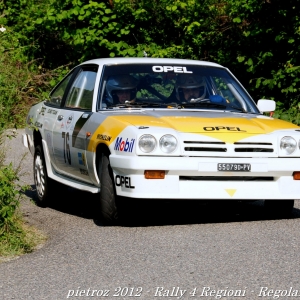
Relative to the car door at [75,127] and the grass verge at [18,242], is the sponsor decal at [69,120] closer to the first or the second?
the car door at [75,127]

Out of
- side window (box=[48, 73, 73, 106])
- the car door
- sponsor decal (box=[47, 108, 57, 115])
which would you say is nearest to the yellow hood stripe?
the car door

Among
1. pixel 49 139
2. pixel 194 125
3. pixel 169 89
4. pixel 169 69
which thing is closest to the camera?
pixel 194 125

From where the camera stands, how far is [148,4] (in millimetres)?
22562

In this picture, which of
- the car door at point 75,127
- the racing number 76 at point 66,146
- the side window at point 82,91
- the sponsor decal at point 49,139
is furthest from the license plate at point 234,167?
the sponsor decal at point 49,139

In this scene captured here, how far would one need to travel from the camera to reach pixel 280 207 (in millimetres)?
9742

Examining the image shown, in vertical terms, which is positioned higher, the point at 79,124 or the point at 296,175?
the point at 79,124

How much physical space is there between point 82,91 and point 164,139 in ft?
6.70

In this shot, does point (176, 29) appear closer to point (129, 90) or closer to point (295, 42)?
point (295, 42)

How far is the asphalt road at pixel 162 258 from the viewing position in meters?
6.44

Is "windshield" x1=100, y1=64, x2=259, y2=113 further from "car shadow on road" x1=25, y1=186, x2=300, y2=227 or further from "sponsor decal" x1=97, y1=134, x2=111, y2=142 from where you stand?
"car shadow on road" x1=25, y1=186, x2=300, y2=227


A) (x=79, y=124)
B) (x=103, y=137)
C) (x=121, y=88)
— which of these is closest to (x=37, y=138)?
(x=79, y=124)

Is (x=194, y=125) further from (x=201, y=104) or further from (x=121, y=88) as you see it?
(x=121, y=88)

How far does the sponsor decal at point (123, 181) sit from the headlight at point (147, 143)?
0.30m

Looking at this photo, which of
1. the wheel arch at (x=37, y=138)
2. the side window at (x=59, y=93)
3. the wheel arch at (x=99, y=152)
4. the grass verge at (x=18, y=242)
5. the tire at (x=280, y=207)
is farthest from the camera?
the wheel arch at (x=37, y=138)
